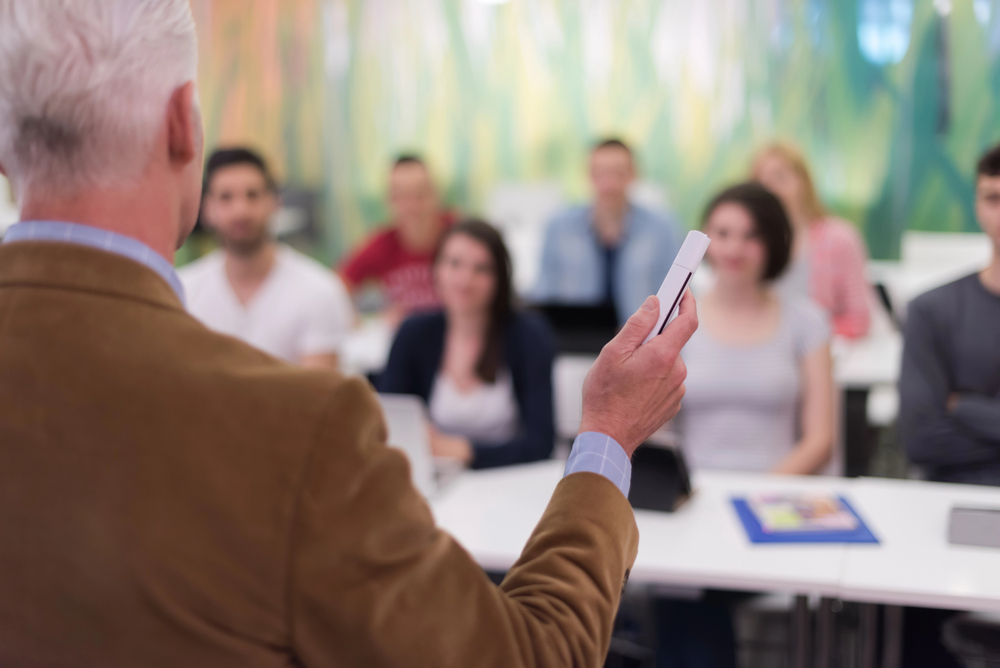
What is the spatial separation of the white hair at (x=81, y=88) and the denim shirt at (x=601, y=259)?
354cm

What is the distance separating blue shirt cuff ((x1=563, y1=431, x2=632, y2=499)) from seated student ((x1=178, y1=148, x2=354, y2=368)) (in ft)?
7.14

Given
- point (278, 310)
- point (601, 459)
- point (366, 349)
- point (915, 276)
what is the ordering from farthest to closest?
point (915, 276)
point (366, 349)
point (278, 310)
point (601, 459)

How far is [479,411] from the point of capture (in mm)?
2674

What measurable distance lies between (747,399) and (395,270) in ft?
7.55

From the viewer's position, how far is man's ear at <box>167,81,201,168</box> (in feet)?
2.38

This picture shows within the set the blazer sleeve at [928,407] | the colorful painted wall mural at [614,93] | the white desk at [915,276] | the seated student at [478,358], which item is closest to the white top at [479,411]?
the seated student at [478,358]

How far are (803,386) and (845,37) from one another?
4447 millimetres

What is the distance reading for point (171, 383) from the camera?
25.5 inches

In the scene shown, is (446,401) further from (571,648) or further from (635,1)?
(635,1)

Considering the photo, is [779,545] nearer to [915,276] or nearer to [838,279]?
[838,279]

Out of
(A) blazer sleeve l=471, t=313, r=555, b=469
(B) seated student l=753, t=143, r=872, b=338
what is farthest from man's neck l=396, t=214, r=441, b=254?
(A) blazer sleeve l=471, t=313, r=555, b=469

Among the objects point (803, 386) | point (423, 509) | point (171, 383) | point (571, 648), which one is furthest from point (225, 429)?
point (803, 386)

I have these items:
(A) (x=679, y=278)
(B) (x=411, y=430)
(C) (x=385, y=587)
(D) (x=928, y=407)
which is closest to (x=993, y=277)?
(D) (x=928, y=407)

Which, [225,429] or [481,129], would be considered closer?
[225,429]
